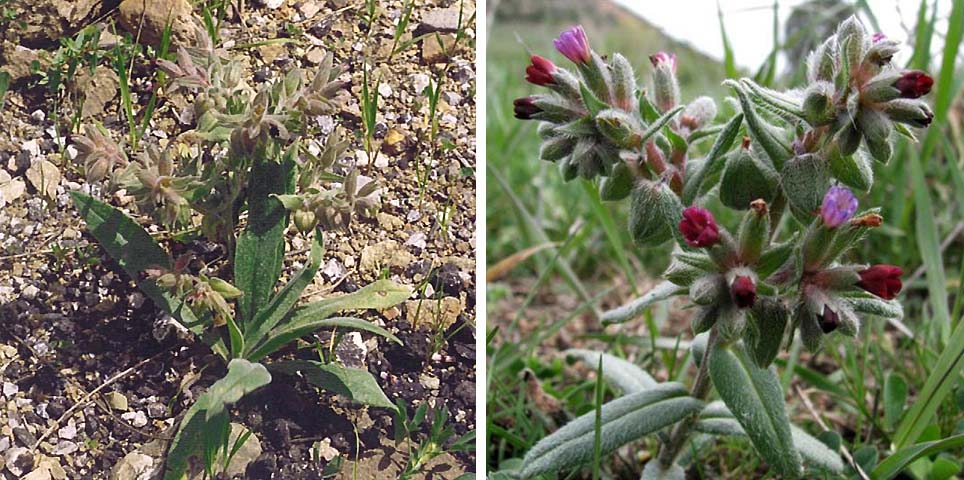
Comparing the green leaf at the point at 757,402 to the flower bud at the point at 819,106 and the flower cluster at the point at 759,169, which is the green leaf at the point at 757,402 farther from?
the flower bud at the point at 819,106

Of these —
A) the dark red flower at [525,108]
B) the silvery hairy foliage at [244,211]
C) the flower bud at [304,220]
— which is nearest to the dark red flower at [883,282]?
the dark red flower at [525,108]

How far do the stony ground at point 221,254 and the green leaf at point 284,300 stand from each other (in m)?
0.02

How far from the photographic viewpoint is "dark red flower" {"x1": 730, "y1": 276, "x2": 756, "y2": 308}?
3.54 ft

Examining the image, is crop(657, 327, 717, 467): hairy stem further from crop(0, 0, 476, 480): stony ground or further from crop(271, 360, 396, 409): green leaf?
crop(271, 360, 396, 409): green leaf

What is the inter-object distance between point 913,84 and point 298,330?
0.93m

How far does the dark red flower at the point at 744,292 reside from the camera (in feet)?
3.54

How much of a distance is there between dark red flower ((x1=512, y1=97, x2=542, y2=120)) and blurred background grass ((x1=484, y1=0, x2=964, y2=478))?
0.40 metres

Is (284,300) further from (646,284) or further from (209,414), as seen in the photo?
(646,284)

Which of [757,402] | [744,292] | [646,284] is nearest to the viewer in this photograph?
[744,292]

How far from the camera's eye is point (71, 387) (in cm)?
143

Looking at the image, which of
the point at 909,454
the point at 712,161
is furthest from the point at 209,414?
the point at 909,454

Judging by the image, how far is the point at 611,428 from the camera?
1352mm

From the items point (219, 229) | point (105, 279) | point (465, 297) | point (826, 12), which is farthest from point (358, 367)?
point (826, 12)

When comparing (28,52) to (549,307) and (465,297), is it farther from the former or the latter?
(549,307)
